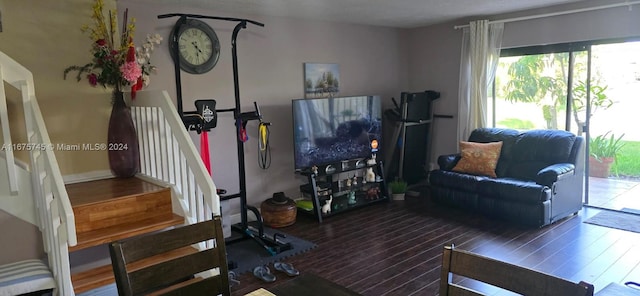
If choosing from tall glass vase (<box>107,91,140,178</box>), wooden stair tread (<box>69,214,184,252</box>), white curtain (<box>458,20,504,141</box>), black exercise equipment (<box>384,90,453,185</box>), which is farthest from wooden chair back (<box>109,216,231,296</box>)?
white curtain (<box>458,20,504,141</box>)

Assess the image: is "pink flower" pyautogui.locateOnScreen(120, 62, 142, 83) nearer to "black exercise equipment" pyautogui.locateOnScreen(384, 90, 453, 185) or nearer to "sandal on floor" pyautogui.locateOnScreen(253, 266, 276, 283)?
"sandal on floor" pyautogui.locateOnScreen(253, 266, 276, 283)

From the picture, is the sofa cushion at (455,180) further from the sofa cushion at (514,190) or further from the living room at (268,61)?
the living room at (268,61)

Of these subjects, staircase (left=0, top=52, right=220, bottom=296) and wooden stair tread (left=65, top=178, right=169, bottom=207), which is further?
wooden stair tread (left=65, top=178, right=169, bottom=207)

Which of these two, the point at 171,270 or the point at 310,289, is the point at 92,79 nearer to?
the point at 171,270

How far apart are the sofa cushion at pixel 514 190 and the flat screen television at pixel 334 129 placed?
145 cm

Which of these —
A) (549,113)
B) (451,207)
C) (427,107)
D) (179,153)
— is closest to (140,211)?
(179,153)

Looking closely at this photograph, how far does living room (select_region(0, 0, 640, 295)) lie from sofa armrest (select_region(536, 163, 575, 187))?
4.78 feet

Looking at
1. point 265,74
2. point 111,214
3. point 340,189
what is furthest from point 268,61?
point 111,214

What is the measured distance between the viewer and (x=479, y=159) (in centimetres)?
502

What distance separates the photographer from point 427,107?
6043 millimetres

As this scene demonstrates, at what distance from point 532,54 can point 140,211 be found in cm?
464

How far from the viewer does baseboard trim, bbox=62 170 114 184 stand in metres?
3.29

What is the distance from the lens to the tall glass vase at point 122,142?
3.29 m

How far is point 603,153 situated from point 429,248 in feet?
8.71
